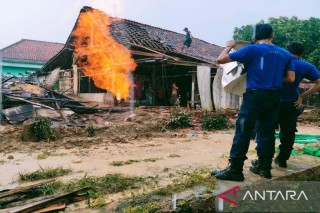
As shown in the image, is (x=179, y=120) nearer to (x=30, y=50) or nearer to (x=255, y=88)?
(x=255, y=88)

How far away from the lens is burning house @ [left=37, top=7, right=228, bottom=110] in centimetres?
1505

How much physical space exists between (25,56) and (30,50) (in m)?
2.52

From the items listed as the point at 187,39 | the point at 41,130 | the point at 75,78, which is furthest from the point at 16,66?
the point at 41,130

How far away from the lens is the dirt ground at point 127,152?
4599mm

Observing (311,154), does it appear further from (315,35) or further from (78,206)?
(315,35)

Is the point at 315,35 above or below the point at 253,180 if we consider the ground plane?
above

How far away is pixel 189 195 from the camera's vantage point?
9.48ft

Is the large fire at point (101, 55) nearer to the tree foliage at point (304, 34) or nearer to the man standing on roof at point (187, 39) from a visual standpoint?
the man standing on roof at point (187, 39)

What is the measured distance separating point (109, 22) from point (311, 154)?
14.2m

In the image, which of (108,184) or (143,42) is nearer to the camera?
(108,184)

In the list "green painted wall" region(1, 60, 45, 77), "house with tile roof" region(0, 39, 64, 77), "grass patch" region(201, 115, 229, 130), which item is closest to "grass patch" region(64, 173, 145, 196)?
"grass patch" region(201, 115, 229, 130)

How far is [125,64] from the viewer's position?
14.9 metres

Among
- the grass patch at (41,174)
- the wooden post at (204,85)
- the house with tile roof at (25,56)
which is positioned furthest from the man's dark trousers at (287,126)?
the house with tile roof at (25,56)

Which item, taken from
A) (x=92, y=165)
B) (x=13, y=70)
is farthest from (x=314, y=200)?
(x=13, y=70)
